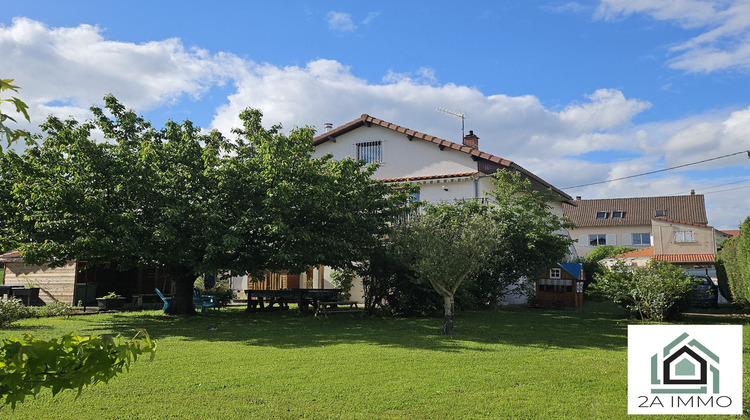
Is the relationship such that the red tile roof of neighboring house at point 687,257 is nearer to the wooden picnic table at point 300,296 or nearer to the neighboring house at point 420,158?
the neighboring house at point 420,158

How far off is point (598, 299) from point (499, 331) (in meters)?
17.6

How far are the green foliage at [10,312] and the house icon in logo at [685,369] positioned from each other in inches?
631

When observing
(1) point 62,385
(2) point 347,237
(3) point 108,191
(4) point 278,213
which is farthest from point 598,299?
(1) point 62,385

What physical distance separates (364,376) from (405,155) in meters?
19.6

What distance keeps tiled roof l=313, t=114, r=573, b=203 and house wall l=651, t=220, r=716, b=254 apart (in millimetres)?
13811

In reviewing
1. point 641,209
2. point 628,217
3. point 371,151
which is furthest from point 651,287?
point 641,209

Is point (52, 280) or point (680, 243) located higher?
point (680, 243)

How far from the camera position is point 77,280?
2295 cm

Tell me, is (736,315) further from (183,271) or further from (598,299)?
(183,271)

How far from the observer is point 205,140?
1942 cm

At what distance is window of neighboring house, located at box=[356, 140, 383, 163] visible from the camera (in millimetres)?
27734

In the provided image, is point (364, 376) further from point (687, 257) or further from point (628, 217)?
point (628, 217)

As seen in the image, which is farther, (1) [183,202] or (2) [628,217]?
(2) [628,217]

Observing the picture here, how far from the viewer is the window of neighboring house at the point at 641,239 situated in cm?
5644
